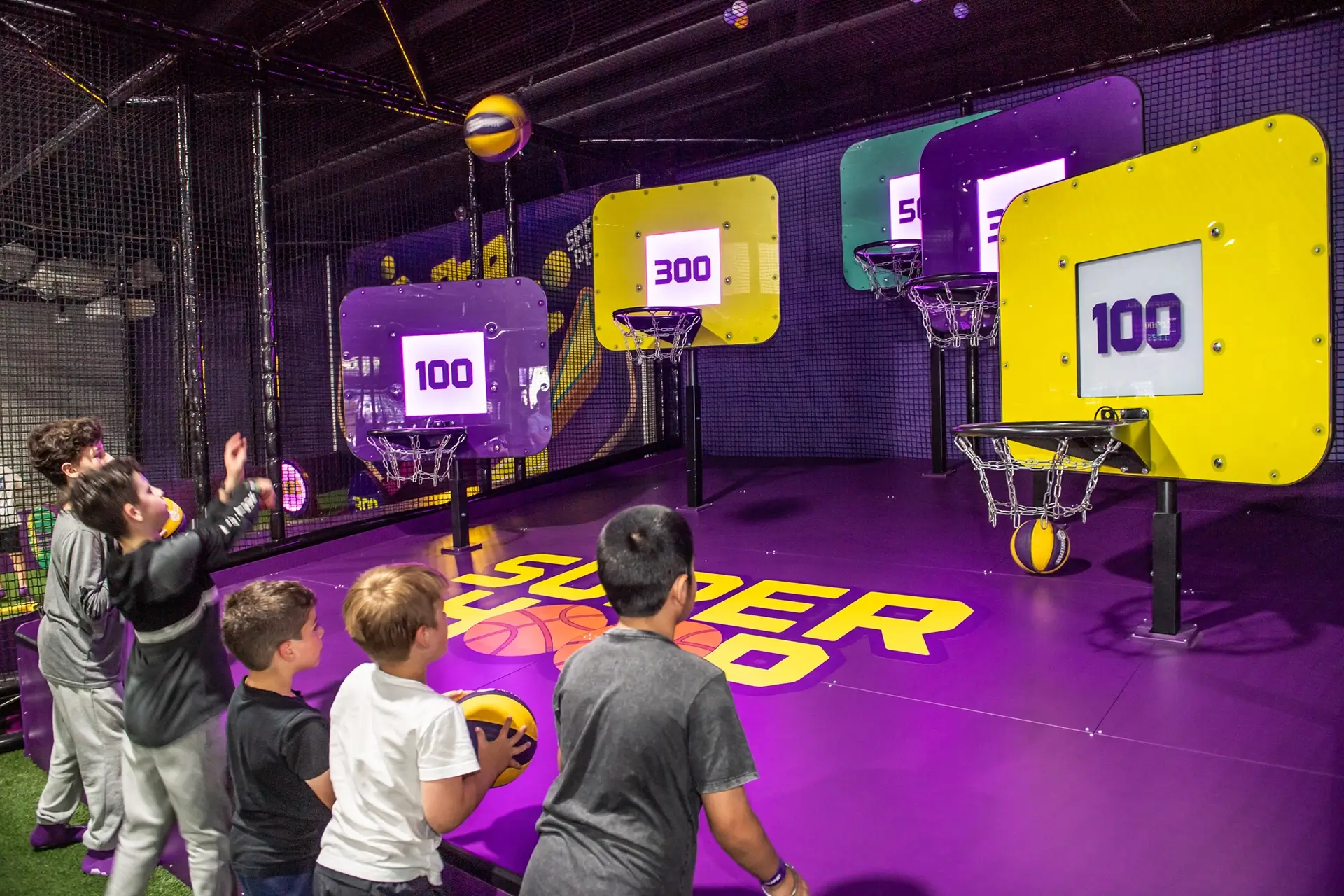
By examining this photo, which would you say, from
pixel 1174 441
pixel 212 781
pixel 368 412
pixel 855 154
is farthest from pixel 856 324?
pixel 212 781

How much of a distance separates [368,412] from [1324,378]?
5.51 meters

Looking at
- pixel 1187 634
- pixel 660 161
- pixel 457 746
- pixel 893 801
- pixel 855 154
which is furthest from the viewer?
pixel 660 161

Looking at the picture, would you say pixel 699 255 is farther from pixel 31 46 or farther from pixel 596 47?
pixel 31 46

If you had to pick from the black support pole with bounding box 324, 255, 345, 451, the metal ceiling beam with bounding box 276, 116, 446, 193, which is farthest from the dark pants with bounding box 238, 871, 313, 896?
the metal ceiling beam with bounding box 276, 116, 446, 193

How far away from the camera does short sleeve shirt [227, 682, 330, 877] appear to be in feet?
6.50

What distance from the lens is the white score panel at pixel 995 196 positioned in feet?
18.8

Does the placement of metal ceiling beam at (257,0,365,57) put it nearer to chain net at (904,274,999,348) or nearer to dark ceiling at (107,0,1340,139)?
Answer: dark ceiling at (107,0,1340,139)

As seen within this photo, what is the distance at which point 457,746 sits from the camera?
176 centimetres

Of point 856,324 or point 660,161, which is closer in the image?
point 856,324

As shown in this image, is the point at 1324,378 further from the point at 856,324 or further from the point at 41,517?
the point at 41,517

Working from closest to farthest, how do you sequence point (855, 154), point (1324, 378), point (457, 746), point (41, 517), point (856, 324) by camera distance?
point (457, 746) → point (1324, 378) → point (41, 517) → point (855, 154) → point (856, 324)

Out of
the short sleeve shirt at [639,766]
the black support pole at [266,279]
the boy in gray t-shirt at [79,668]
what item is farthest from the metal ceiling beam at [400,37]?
the short sleeve shirt at [639,766]

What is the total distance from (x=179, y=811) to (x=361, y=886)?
2.86 feet

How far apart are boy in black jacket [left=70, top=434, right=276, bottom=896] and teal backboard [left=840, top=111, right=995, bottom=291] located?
6154 mm
